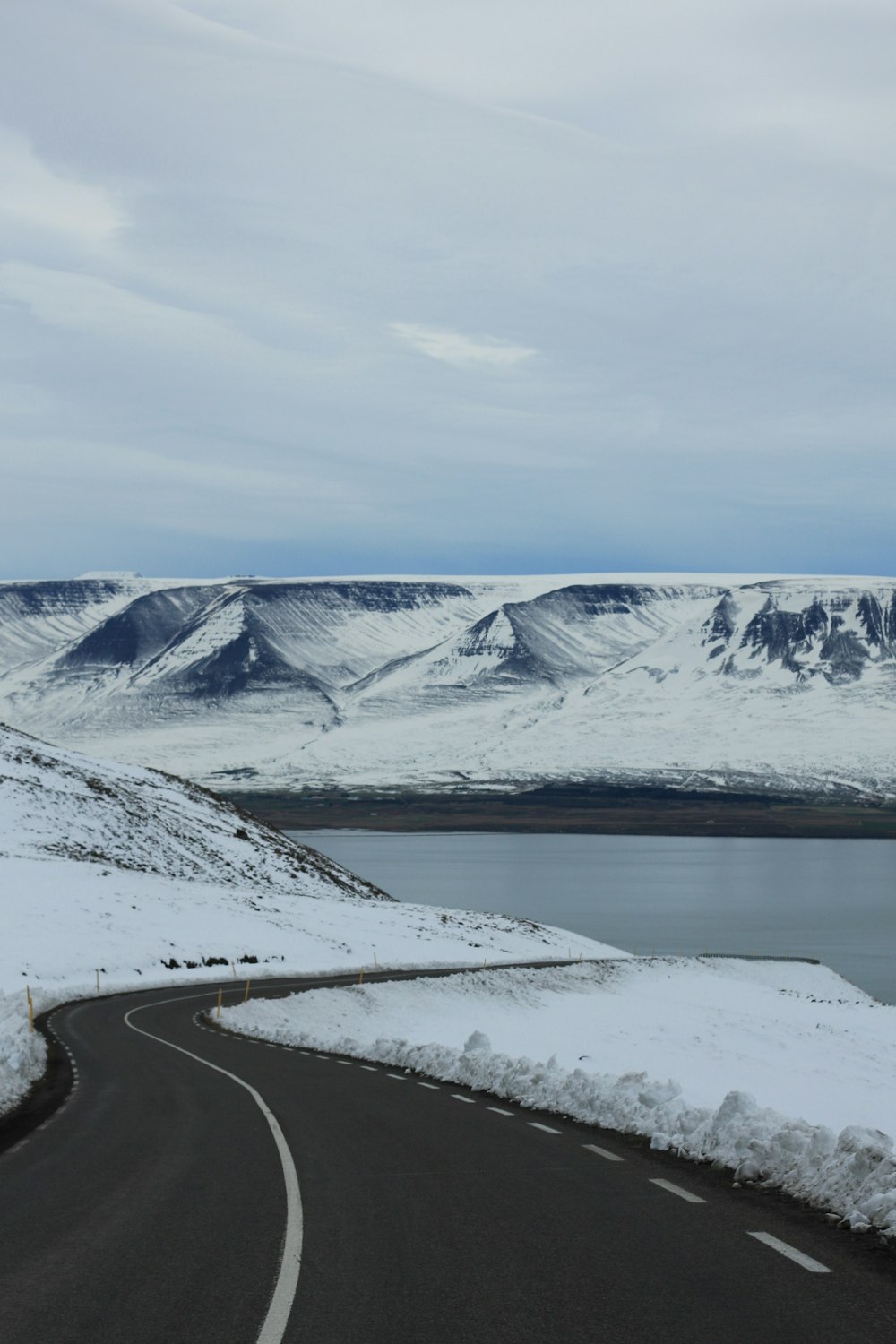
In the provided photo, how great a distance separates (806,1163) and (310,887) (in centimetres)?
8742

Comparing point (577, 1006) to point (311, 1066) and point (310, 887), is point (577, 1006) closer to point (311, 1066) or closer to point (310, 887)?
point (311, 1066)

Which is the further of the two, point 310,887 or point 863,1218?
point 310,887

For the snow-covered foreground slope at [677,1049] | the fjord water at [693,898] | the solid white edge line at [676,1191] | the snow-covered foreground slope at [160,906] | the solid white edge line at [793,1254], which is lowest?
the fjord water at [693,898]

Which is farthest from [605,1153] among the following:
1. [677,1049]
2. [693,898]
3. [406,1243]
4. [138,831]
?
[693,898]

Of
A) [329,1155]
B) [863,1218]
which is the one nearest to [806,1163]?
[863,1218]

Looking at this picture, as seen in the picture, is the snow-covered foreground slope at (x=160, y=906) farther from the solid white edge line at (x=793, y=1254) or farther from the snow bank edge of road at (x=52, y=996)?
the solid white edge line at (x=793, y=1254)

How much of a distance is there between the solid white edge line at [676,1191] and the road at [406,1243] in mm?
46

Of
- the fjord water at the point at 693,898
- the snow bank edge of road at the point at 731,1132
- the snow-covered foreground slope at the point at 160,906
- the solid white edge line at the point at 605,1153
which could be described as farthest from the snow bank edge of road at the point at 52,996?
the fjord water at the point at 693,898

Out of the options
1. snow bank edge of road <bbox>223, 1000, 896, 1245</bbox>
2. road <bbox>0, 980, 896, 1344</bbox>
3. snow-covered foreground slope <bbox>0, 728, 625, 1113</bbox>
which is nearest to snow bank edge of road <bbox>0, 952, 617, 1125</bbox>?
snow-covered foreground slope <bbox>0, 728, 625, 1113</bbox>

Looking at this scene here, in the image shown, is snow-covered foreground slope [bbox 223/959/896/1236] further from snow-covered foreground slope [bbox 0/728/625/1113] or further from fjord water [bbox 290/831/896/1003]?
fjord water [bbox 290/831/896/1003]

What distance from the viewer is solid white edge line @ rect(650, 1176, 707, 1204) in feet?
35.0

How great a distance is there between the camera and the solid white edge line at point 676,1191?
420 inches

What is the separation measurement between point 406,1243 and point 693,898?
131m

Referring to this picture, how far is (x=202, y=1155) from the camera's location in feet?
44.4
